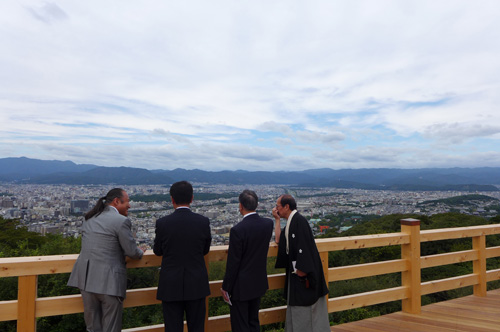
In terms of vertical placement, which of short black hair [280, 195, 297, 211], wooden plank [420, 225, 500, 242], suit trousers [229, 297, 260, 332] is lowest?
suit trousers [229, 297, 260, 332]

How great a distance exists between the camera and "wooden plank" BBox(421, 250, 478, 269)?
15.9 feet

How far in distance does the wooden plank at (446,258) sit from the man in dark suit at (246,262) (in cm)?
Result: 287

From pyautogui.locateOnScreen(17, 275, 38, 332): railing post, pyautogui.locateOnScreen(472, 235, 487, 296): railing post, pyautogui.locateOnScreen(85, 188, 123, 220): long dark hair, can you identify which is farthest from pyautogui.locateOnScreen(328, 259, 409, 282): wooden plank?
pyautogui.locateOnScreen(17, 275, 38, 332): railing post

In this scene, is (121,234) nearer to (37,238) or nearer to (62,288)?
(62,288)

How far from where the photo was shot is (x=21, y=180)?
74.6 metres

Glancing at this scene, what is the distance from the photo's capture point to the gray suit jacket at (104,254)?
2.82 meters

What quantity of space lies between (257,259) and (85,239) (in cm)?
153

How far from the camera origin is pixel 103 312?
2.94 metres

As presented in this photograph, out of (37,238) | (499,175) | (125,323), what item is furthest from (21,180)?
→ (499,175)

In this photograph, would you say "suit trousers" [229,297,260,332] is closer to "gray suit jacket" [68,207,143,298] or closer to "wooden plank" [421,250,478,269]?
"gray suit jacket" [68,207,143,298]

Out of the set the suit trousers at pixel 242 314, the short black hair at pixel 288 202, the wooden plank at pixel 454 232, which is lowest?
the suit trousers at pixel 242 314

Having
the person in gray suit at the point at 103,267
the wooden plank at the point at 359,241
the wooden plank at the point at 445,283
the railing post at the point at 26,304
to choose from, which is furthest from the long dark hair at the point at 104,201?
the wooden plank at the point at 445,283

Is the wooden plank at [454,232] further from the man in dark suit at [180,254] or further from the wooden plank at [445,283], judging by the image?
the man in dark suit at [180,254]

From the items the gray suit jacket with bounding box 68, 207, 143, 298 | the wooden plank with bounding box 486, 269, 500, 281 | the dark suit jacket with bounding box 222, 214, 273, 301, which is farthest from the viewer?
the wooden plank with bounding box 486, 269, 500, 281
